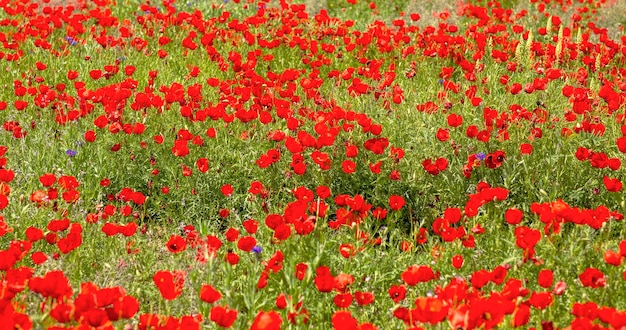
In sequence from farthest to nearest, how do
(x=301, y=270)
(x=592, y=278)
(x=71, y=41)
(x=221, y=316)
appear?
(x=71, y=41) < (x=301, y=270) < (x=592, y=278) < (x=221, y=316)

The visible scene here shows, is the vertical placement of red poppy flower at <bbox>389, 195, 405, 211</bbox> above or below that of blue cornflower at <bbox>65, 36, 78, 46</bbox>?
above

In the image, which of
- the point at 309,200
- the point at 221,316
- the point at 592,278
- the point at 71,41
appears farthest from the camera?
the point at 71,41

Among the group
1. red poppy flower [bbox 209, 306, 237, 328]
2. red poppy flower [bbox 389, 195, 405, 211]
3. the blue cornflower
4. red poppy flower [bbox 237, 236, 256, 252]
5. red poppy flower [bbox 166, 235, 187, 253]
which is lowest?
the blue cornflower

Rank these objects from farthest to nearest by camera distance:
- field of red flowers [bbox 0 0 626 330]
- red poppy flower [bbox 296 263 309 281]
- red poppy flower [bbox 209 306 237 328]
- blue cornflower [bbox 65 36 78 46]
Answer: blue cornflower [bbox 65 36 78 46] < red poppy flower [bbox 296 263 309 281] < field of red flowers [bbox 0 0 626 330] < red poppy flower [bbox 209 306 237 328]

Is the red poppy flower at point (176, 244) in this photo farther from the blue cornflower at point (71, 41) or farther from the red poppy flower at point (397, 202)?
the blue cornflower at point (71, 41)

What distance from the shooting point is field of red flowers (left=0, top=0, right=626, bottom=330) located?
247cm

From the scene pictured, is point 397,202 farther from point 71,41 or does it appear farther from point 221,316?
point 71,41

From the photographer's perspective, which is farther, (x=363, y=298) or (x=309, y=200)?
(x=309, y=200)

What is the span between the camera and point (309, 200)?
3.22 metres

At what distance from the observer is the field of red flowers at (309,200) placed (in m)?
2.47

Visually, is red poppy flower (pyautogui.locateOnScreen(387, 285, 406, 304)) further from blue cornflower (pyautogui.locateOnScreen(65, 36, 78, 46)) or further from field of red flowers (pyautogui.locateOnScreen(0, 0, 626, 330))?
blue cornflower (pyautogui.locateOnScreen(65, 36, 78, 46))

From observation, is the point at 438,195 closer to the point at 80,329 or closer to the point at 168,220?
the point at 168,220

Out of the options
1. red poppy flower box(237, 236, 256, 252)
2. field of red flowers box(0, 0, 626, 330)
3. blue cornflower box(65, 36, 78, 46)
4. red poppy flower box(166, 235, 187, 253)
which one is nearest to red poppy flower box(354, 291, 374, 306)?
field of red flowers box(0, 0, 626, 330)

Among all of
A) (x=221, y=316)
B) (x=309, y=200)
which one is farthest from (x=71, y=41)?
(x=221, y=316)
